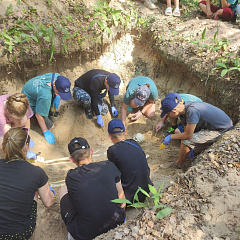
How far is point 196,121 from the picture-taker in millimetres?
3305

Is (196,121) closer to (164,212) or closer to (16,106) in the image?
(164,212)

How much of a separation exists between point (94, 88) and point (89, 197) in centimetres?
265

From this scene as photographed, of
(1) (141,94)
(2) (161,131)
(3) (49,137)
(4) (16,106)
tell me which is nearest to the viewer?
(4) (16,106)

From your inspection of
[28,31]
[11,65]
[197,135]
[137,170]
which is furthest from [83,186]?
[28,31]

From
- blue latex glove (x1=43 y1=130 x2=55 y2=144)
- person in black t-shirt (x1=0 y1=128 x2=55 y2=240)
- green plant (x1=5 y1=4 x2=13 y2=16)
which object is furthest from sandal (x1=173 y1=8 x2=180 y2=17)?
person in black t-shirt (x1=0 y1=128 x2=55 y2=240)

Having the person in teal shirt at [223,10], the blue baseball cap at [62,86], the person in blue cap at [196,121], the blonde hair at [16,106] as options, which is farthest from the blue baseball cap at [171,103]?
the person in teal shirt at [223,10]

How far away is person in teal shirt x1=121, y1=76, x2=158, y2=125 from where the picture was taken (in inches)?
165

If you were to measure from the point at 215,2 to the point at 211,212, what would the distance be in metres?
7.14

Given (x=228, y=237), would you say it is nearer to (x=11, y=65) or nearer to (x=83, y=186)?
(x=83, y=186)

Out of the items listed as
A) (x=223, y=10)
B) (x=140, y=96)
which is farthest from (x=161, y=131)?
(x=223, y=10)

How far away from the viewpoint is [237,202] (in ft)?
7.47

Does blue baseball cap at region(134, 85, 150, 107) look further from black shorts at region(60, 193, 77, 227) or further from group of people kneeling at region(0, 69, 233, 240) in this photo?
black shorts at region(60, 193, 77, 227)

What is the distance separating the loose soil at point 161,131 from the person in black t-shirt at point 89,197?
0.66ft

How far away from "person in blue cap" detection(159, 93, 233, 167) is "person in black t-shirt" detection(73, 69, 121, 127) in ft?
4.30
